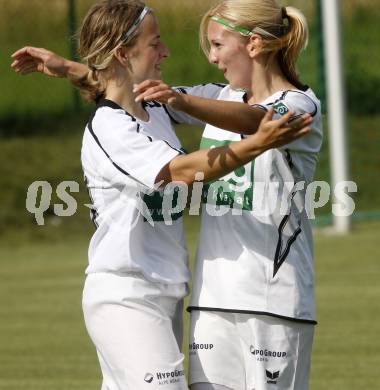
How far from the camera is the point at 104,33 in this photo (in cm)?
402

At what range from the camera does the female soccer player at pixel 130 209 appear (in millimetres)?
3865

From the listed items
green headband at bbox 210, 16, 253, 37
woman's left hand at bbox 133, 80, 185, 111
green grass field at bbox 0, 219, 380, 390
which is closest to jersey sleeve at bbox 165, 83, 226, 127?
green headband at bbox 210, 16, 253, 37

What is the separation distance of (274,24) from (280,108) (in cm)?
38

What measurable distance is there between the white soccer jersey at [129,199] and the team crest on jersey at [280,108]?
1.16 feet

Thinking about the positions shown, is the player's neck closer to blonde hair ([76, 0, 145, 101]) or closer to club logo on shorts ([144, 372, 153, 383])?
blonde hair ([76, 0, 145, 101])

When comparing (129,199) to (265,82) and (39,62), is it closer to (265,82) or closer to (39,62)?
(265,82)

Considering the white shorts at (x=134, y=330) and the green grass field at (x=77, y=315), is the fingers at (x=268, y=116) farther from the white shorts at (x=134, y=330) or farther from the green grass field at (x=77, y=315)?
the green grass field at (x=77, y=315)

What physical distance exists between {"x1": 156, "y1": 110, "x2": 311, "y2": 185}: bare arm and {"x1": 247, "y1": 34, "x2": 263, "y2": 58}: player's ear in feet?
1.62

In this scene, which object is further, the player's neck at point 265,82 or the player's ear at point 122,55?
the player's neck at point 265,82

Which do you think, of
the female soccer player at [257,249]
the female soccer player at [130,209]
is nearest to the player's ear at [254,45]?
the female soccer player at [257,249]

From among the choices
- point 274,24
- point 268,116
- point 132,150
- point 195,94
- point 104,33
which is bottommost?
point 132,150

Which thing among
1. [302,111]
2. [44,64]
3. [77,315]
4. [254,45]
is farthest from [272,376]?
[77,315]

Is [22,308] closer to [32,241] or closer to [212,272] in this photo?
[32,241]

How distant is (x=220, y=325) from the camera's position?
4090 millimetres
